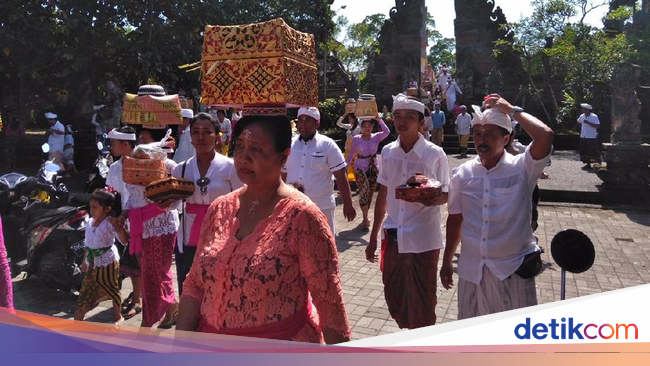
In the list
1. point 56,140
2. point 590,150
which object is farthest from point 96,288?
point 590,150

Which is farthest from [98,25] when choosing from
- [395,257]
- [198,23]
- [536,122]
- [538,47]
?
[538,47]

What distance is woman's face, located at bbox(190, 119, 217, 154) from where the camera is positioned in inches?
157

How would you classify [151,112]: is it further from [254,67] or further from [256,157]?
[256,157]

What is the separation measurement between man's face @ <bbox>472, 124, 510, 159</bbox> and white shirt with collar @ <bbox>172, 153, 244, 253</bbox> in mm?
1857

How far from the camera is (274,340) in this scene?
6.53ft

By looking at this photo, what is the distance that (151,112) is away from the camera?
16.0ft

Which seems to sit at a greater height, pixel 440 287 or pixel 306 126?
pixel 306 126

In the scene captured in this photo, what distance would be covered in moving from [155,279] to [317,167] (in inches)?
77.2

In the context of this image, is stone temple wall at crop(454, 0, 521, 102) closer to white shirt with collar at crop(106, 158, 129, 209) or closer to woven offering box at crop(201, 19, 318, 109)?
white shirt with collar at crop(106, 158, 129, 209)

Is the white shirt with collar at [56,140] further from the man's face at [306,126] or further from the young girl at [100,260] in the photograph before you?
the man's face at [306,126]

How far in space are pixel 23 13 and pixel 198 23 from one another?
4.71 m

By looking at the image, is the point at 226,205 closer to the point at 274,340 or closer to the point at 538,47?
the point at 274,340

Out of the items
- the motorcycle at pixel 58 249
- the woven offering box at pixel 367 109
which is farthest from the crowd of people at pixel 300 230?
the woven offering box at pixel 367 109

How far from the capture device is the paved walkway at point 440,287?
4949 millimetres
